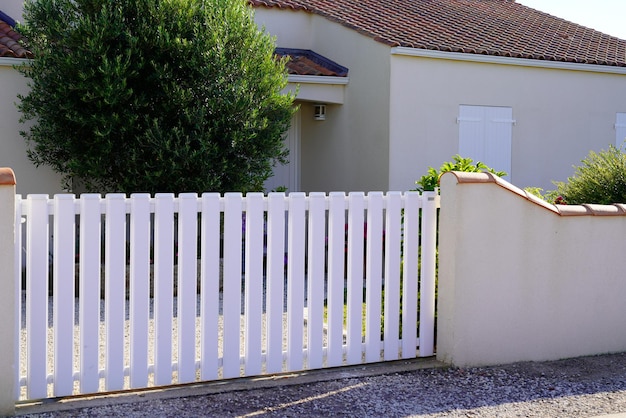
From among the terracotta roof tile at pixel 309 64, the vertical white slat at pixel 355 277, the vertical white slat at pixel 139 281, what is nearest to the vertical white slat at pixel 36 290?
the vertical white slat at pixel 139 281

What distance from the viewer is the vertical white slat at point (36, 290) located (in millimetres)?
4734

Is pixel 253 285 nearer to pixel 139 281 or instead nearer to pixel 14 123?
pixel 139 281

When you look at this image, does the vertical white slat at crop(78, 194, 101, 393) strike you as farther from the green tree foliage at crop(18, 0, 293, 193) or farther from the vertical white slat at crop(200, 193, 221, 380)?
the green tree foliage at crop(18, 0, 293, 193)

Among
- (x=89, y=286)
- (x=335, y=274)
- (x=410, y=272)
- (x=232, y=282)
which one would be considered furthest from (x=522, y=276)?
(x=89, y=286)

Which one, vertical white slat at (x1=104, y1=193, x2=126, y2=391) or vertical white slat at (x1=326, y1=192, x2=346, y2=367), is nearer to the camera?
vertical white slat at (x1=104, y1=193, x2=126, y2=391)

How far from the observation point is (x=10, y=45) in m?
10.4

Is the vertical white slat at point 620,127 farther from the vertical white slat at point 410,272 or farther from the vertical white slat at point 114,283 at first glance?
the vertical white slat at point 114,283

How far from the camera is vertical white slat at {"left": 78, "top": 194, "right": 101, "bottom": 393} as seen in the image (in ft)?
16.0

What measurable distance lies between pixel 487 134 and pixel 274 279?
798cm

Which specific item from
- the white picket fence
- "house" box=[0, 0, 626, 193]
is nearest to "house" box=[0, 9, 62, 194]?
"house" box=[0, 0, 626, 193]

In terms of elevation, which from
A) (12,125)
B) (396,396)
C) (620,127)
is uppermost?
(620,127)

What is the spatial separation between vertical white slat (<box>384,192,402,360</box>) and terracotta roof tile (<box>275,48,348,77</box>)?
6.40 m

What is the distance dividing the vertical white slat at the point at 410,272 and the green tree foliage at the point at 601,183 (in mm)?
2899

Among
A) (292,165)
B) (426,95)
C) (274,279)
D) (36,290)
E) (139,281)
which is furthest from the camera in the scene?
(292,165)
